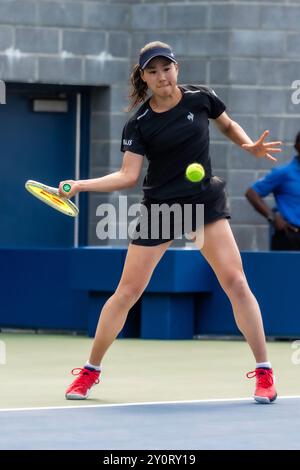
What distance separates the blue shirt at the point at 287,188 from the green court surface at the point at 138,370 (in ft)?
4.98

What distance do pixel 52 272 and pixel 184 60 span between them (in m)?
2.84

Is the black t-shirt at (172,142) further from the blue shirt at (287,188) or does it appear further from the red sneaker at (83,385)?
the blue shirt at (287,188)

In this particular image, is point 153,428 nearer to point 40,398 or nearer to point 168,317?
point 40,398

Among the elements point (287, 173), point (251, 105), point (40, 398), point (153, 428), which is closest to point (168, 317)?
point (287, 173)

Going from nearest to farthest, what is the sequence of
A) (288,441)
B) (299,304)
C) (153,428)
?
1. (288,441)
2. (153,428)
3. (299,304)

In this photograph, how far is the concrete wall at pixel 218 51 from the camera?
46.9 ft

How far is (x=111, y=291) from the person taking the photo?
493 inches

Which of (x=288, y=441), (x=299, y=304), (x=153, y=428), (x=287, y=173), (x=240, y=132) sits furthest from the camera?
(x=287, y=173)

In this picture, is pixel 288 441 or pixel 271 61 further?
pixel 271 61

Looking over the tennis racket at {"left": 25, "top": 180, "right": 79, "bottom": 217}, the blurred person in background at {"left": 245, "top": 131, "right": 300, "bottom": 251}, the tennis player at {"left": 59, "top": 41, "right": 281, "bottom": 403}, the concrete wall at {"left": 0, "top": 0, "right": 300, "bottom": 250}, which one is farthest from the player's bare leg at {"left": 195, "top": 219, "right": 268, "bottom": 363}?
the concrete wall at {"left": 0, "top": 0, "right": 300, "bottom": 250}
